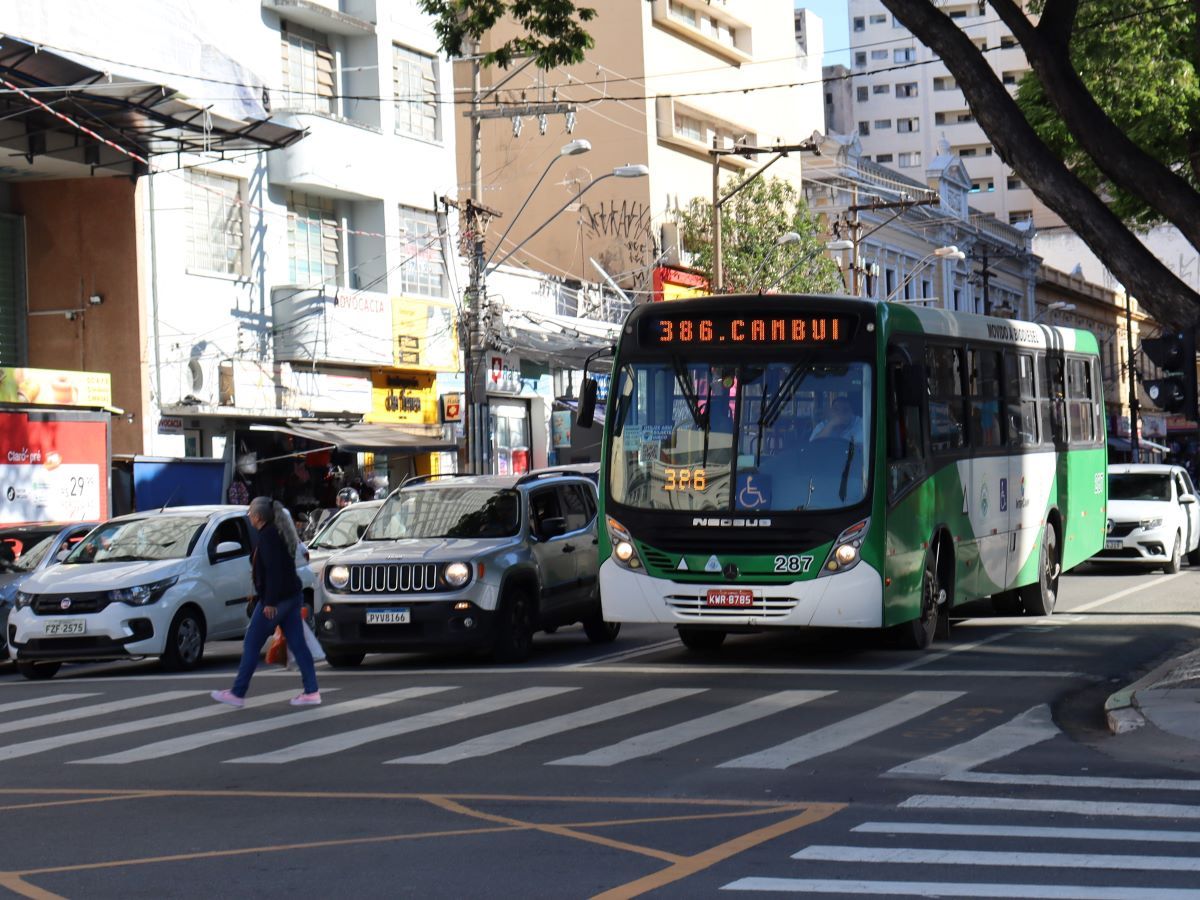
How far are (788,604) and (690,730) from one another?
330 cm

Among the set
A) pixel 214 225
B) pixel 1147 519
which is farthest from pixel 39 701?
pixel 1147 519

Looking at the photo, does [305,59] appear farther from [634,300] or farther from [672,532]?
[672,532]

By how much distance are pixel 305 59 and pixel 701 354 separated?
828 inches

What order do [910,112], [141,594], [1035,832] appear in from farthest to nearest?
[910,112]
[141,594]
[1035,832]

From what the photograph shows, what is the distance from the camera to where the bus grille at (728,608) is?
15461mm

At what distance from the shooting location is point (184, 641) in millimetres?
18672

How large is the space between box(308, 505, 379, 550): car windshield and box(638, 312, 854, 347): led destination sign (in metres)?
7.36

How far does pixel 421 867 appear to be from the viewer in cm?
779

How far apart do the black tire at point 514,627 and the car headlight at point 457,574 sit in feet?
1.46

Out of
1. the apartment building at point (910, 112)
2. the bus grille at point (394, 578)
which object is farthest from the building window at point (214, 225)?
the apartment building at point (910, 112)

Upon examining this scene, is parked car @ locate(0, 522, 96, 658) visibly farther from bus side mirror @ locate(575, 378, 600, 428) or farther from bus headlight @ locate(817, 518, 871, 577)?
bus headlight @ locate(817, 518, 871, 577)

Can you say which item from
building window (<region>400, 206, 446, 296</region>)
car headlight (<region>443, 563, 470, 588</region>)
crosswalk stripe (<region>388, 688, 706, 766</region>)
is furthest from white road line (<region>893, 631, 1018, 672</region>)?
building window (<region>400, 206, 446, 296</region>)

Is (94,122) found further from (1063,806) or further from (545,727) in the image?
(1063,806)

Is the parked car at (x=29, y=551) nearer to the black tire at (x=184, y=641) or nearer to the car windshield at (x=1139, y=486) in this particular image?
the black tire at (x=184, y=641)
